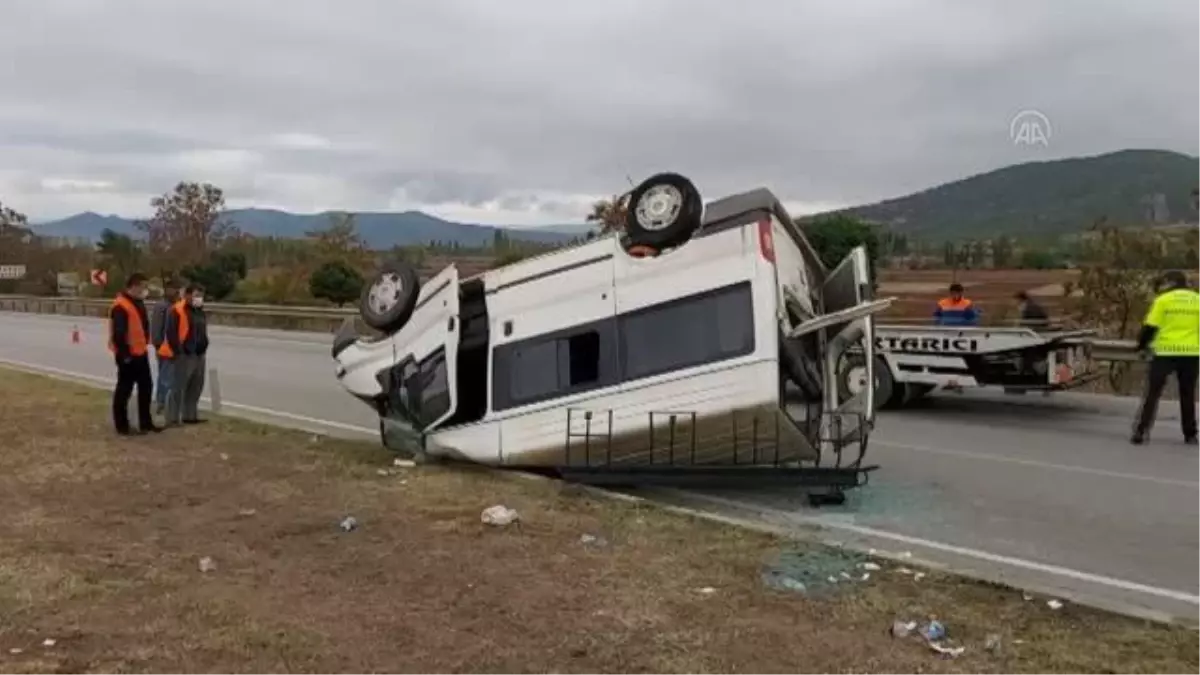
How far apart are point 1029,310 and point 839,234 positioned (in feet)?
16.7

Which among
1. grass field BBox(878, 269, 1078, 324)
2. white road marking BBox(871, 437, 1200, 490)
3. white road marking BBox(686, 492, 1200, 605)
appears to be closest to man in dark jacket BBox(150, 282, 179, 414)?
white road marking BBox(686, 492, 1200, 605)

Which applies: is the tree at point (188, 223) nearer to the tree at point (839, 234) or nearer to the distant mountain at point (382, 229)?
the distant mountain at point (382, 229)

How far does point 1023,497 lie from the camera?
859 centimetres

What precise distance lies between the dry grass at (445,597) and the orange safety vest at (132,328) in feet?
10.1

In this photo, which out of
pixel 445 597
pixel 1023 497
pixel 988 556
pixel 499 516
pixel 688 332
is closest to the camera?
pixel 445 597

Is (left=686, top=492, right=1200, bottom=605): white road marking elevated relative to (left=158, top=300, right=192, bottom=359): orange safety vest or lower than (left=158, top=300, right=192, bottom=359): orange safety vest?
lower

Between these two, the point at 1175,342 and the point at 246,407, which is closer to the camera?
the point at 1175,342

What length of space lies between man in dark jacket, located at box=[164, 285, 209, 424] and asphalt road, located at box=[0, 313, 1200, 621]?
971mm

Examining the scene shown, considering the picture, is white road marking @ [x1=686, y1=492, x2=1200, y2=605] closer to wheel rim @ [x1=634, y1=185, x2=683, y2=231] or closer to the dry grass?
the dry grass

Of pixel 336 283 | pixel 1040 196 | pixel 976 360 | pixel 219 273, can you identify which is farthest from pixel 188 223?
pixel 976 360

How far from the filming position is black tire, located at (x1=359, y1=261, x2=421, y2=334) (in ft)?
32.0

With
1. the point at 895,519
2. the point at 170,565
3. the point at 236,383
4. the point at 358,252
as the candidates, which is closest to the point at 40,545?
the point at 170,565

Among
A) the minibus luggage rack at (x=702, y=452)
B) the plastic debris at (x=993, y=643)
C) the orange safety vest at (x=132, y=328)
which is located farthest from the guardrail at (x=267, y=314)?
the plastic debris at (x=993, y=643)

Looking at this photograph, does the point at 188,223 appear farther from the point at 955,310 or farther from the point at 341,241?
the point at 955,310
